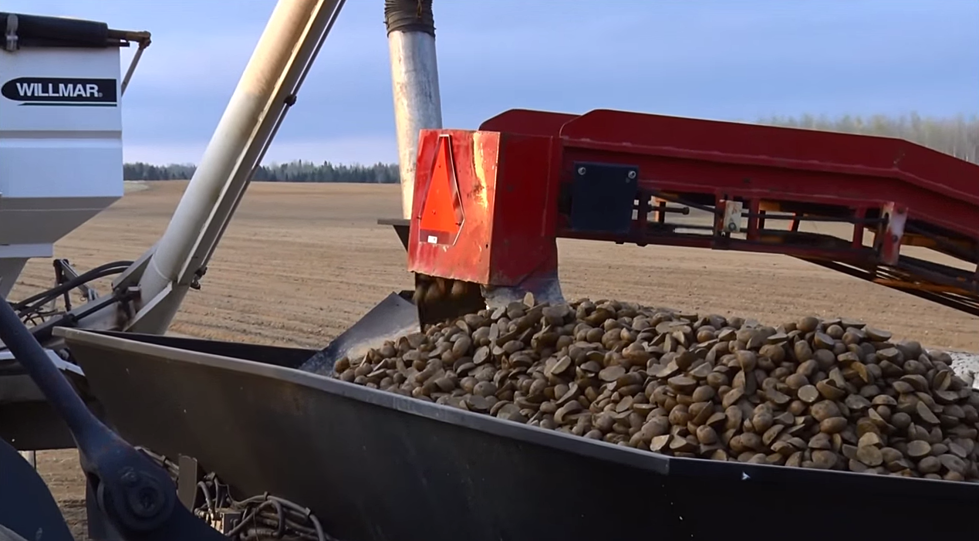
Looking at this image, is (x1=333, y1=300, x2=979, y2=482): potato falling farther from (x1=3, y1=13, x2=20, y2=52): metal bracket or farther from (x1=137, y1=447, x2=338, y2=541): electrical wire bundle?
(x1=3, y1=13, x2=20, y2=52): metal bracket

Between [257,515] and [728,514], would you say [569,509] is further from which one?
[257,515]

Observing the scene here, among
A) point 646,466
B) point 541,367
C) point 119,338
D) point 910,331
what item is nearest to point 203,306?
point 910,331

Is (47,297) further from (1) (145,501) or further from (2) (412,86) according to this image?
(1) (145,501)

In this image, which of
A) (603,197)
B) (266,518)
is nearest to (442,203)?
(603,197)

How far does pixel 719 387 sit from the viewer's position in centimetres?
236

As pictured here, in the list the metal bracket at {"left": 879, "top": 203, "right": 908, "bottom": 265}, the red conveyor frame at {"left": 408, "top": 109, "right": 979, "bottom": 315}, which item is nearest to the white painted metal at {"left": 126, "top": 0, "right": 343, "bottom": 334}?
the red conveyor frame at {"left": 408, "top": 109, "right": 979, "bottom": 315}

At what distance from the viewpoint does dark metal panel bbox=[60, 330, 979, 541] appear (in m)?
1.85

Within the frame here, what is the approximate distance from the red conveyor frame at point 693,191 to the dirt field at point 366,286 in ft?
8.34

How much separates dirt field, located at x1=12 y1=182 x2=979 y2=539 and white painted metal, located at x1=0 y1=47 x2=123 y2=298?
1538 millimetres

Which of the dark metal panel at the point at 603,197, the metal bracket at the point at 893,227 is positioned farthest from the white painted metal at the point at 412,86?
the metal bracket at the point at 893,227

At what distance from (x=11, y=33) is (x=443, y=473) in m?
2.34

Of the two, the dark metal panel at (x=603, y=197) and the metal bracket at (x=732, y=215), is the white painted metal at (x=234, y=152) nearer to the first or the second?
the dark metal panel at (x=603, y=197)

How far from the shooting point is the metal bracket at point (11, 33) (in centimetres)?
359

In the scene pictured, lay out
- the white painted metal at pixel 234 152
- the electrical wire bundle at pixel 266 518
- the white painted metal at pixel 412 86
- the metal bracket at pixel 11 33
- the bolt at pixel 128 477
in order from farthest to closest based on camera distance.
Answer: the white painted metal at pixel 412 86 < the white painted metal at pixel 234 152 < the metal bracket at pixel 11 33 < the electrical wire bundle at pixel 266 518 < the bolt at pixel 128 477
